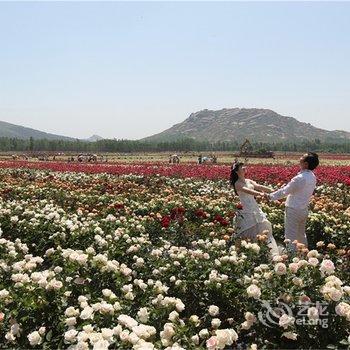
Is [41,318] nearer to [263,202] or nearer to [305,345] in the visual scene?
[305,345]

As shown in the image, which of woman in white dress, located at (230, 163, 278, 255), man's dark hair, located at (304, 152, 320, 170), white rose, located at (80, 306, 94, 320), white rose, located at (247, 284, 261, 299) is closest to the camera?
white rose, located at (80, 306, 94, 320)

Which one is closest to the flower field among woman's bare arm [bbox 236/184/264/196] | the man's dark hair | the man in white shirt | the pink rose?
the pink rose

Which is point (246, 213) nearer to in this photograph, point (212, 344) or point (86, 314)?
point (86, 314)

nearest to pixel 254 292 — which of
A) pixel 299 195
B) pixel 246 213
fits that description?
pixel 299 195

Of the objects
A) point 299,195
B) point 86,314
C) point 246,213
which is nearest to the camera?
point 86,314

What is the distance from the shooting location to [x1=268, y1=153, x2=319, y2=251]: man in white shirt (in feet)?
25.4

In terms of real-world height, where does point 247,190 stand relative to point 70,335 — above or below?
above


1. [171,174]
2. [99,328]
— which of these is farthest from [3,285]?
[171,174]

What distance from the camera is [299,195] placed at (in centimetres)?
793

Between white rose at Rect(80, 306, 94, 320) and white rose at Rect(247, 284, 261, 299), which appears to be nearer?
white rose at Rect(80, 306, 94, 320)

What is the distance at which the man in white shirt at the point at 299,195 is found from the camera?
7754mm

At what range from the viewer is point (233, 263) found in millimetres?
5359

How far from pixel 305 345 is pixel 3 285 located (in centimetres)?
343

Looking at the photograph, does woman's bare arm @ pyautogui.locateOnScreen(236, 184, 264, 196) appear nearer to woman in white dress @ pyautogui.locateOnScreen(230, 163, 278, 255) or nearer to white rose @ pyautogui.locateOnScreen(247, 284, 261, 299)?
woman in white dress @ pyautogui.locateOnScreen(230, 163, 278, 255)
